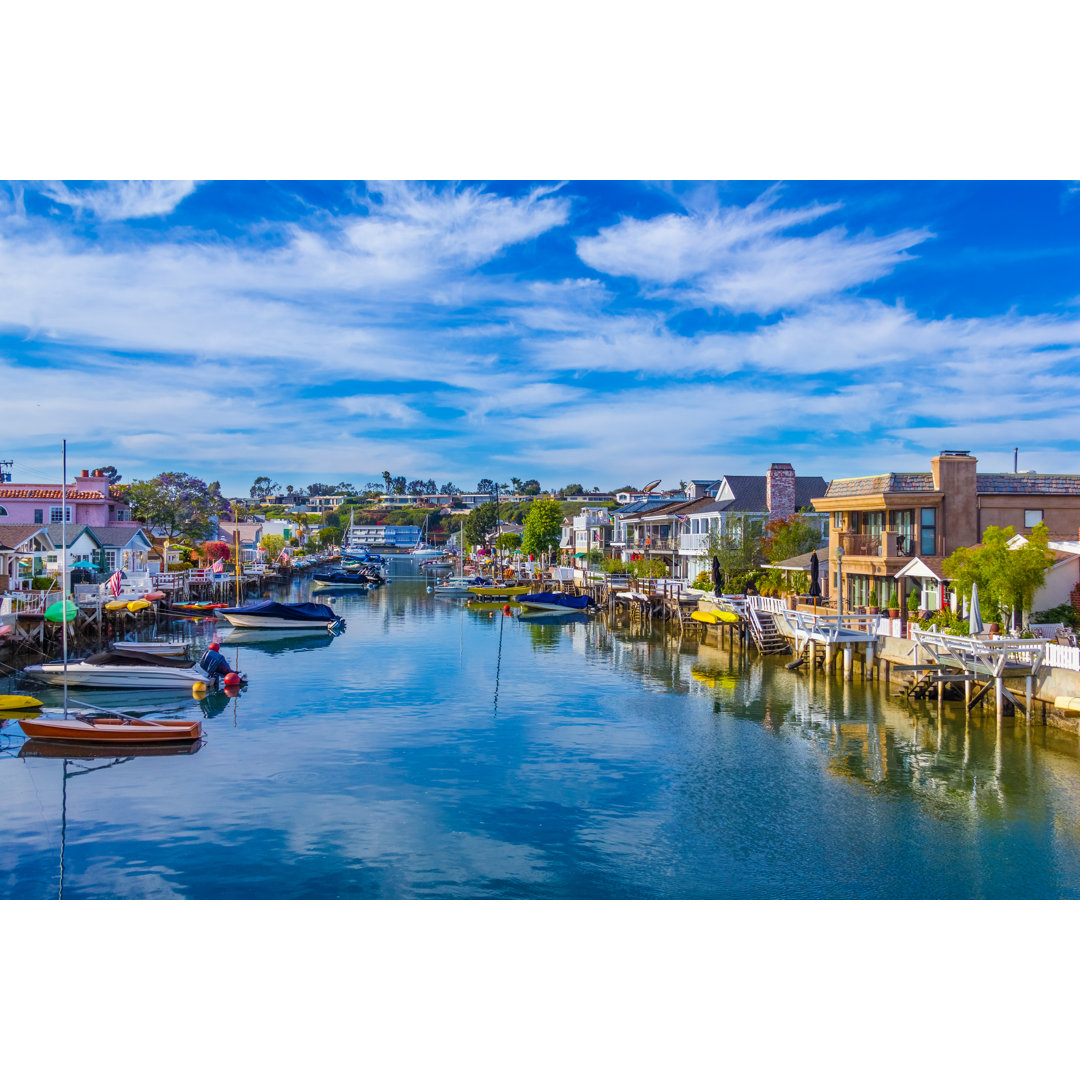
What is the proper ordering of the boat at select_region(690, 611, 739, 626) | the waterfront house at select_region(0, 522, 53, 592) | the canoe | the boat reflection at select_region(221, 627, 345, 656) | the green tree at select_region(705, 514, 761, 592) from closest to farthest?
the canoe, the boat at select_region(690, 611, 739, 626), the waterfront house at select_region(0, 522, 53, 592), the boat reflection at select_region(221, 627, 345, 656), the green tree at select_region(705, 514, 761, 592)

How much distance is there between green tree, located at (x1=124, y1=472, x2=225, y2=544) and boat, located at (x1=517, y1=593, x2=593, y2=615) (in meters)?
50.9

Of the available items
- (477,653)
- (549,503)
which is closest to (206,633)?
(477,653)

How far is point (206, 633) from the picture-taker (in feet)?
208

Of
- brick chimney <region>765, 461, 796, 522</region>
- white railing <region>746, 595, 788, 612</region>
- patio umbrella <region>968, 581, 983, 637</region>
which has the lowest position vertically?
white railing <region>746, 595, 788, 612</region>

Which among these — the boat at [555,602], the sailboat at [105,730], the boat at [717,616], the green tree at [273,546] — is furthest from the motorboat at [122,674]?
the green tree at [273,546]

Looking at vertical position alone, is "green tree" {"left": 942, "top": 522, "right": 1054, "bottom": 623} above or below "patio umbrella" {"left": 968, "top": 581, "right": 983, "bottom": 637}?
above

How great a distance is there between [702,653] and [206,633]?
36.2 meters

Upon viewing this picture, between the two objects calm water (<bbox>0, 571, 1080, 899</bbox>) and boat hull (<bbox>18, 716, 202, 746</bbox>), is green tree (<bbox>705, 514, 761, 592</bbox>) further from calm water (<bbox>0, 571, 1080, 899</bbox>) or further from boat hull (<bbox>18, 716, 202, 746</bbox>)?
boat hull (<bbox>18, 716, 202, 746</bbox>)

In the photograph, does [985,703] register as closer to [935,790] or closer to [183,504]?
[935,790]

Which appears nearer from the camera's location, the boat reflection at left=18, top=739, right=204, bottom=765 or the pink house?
the boat reflection at left=18, top=739, right=204, bottom=765

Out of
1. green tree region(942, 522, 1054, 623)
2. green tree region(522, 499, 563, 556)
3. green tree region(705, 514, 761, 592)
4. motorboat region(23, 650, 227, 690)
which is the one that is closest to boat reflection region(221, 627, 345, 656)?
motorboat region(23, 650, 227, 690)

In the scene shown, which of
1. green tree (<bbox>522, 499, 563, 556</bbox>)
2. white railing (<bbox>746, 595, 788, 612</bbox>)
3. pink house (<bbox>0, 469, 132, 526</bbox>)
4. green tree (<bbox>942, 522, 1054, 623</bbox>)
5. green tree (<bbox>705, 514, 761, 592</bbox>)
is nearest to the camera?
green tree (<bbox>942, 522, 1054, 623</bbox>)

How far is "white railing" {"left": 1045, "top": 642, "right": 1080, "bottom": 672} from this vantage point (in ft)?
90.0

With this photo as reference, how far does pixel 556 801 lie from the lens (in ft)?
72.5
